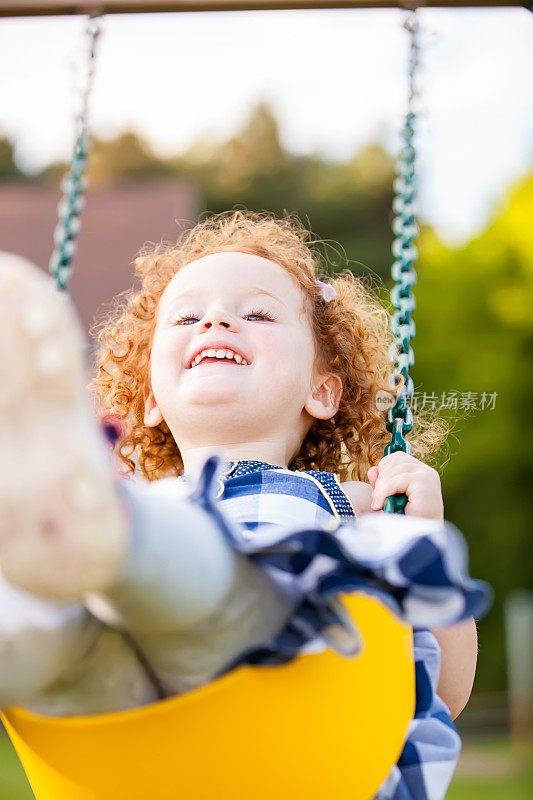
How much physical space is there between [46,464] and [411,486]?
0.65 metres

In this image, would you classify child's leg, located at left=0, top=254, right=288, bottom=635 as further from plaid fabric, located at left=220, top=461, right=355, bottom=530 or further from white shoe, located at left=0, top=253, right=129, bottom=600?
plaid fabric, located at left=220, top=461, right=355, bottom=530

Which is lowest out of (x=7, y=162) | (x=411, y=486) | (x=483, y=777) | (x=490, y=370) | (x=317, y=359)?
(x=483, y=777)

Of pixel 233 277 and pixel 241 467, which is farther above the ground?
pixel 233 277

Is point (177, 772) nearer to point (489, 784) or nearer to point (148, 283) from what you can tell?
point (148, 283)

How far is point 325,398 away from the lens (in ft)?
5.20

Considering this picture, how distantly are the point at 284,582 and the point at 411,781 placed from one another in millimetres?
377

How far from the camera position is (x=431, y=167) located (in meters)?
11.2

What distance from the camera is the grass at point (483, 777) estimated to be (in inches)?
255

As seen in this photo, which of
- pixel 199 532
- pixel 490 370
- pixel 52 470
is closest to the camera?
pixel 52 470

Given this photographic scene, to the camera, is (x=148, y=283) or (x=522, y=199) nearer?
(x=148, y=283)

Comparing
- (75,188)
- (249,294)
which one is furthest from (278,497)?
(75,188)

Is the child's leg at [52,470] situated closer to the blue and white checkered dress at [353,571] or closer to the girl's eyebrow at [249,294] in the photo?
the blue and white checkered dress at [353,571]

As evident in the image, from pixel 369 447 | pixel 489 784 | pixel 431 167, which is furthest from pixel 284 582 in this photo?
pixel 431 167

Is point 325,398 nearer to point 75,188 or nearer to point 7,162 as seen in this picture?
point 75,188
